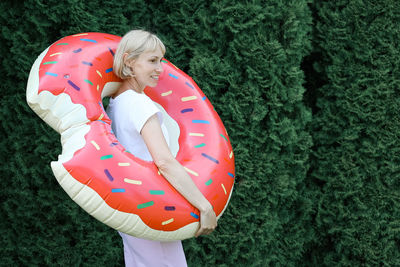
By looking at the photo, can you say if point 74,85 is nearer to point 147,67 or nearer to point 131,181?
point 147,67

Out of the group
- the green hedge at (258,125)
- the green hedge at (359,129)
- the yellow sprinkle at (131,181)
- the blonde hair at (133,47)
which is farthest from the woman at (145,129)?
the green hedge at (359,129)

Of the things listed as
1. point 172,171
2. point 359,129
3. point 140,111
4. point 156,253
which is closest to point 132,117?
point 140,111

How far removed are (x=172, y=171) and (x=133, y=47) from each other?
688mm

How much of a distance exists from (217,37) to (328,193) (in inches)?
69.3

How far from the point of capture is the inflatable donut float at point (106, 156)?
7.23 feet

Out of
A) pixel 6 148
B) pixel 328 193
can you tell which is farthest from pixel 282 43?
pixel 6 148

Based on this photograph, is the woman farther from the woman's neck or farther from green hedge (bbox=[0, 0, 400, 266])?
green hedge (bbox=[0, 0, 400, 266])

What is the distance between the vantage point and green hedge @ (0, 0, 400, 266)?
371cm

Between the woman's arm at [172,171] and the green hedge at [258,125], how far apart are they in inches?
57.7

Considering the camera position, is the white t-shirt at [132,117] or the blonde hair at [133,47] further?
the blonde hair at [133,47]

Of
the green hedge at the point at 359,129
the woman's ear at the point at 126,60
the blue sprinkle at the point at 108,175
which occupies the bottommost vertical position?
the green hedge at the point at 359,129

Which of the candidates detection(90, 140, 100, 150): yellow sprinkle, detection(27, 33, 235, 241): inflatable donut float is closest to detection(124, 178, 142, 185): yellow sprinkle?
detection(27, 33, 235, 241): inflatable donut float

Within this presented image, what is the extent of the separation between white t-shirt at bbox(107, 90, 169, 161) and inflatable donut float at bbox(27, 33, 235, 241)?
9 cm

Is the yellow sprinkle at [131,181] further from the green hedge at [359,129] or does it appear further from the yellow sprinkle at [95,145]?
the green hedge at [359,129]
